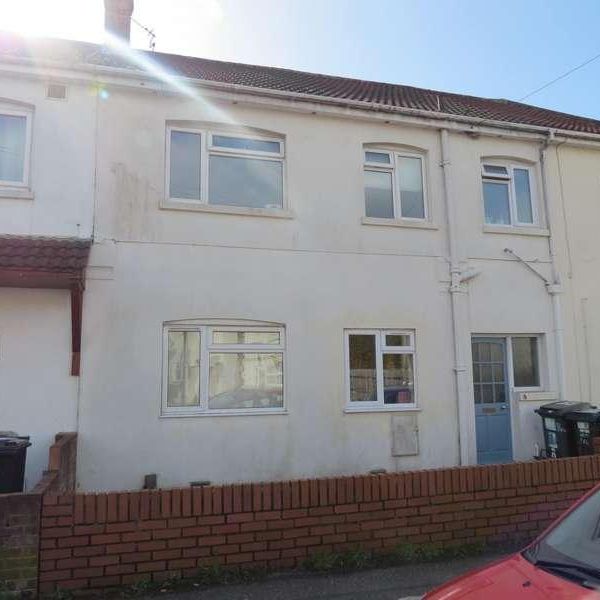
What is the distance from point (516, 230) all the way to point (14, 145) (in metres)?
7.74

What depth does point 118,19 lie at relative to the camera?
11.0m

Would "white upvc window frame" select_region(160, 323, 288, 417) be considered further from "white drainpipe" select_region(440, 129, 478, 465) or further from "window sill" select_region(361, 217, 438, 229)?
"white drainpipe" select_region(440, 129, 478, 465)

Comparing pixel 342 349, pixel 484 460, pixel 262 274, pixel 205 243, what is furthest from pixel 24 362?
pixel 484 460

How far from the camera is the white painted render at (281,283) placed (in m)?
7.56

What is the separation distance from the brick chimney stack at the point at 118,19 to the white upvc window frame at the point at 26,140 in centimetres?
412

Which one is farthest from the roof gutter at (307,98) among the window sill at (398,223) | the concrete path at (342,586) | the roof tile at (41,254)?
the concrete path at (342,586)

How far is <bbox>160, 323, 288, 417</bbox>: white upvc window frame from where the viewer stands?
7.86 metres

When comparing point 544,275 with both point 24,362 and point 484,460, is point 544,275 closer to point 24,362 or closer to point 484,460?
point 484,460

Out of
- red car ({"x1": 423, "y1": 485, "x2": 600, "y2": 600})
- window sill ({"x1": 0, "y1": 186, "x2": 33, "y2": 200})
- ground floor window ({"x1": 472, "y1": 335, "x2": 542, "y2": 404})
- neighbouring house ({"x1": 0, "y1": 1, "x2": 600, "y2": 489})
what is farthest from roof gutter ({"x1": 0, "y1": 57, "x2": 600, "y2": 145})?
red car ({"x1": 423, "y1": 485, "x2": 600, "y2": 600})

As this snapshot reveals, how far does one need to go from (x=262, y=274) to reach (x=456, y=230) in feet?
11.0

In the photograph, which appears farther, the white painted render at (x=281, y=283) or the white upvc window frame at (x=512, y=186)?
the white upvc window frame at (x=512, y=186)

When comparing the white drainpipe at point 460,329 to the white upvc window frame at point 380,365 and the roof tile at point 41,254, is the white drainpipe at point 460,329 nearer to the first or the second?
the white upvc window frame at point 380,365

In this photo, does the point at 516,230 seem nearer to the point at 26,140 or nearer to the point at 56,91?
the point at 56,91

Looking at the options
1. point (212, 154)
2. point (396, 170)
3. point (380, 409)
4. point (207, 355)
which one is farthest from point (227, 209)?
point (380, 409)
